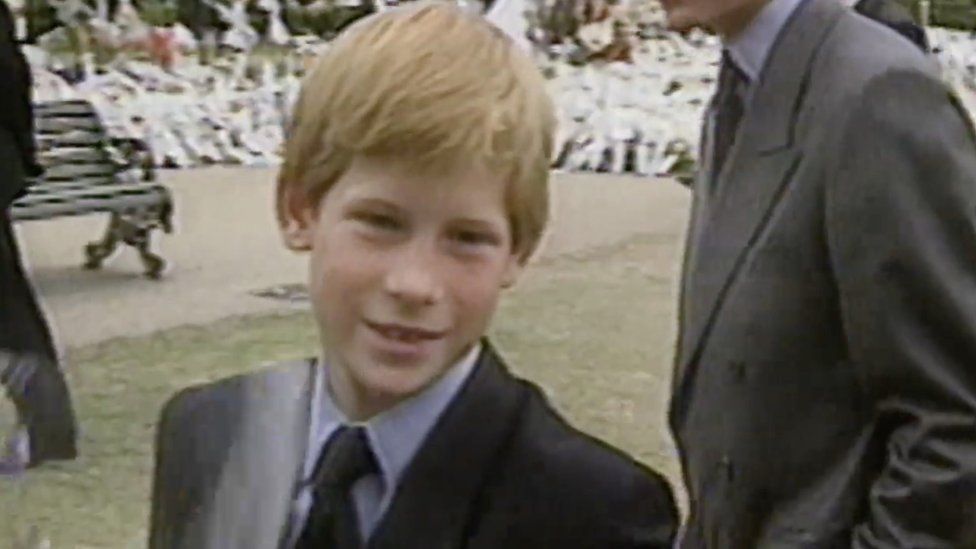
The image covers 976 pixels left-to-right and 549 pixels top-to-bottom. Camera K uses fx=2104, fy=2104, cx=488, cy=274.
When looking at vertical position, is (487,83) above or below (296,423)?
above

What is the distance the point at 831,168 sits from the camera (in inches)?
86.0

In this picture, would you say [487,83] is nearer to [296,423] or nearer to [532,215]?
[532,215]

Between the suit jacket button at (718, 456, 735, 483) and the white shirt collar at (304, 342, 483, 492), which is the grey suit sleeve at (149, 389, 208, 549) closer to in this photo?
the white shirt collar at (304, 342, 483, 492)

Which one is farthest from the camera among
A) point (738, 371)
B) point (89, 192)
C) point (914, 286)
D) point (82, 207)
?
point (89, 192)

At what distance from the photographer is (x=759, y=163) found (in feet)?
7.54

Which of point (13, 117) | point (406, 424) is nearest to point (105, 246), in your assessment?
point (13, 117)

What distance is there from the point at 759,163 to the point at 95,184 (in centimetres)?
811

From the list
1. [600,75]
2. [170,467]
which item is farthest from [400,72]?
[600,75]

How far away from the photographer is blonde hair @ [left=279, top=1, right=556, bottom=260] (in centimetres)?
166

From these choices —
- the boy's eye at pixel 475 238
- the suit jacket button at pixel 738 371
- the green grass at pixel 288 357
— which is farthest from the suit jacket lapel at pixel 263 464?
the green grass at pixel 288 357

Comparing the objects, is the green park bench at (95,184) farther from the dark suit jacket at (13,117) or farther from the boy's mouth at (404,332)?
the boy's mouth at (404,332)

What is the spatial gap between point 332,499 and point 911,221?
75 centimetres

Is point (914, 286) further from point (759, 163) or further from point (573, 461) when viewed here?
point (573, 461)

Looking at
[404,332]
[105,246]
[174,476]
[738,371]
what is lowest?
[105,246]
